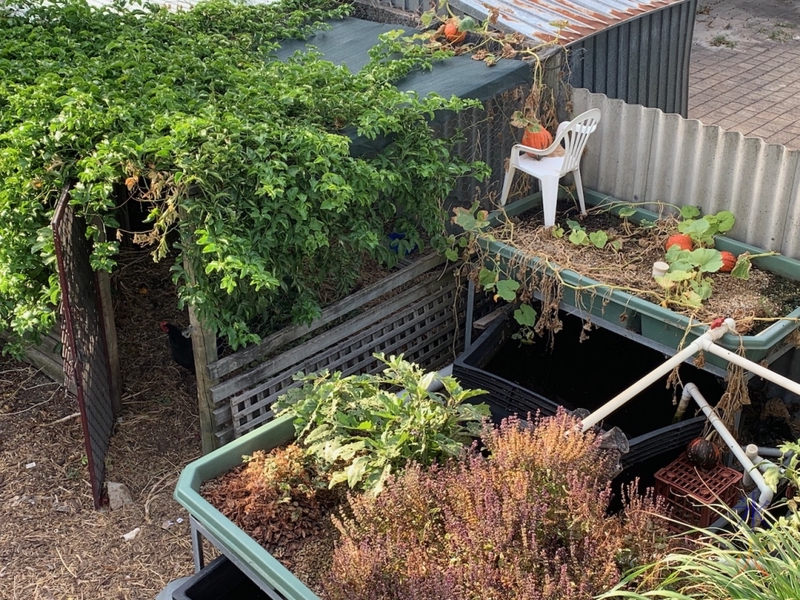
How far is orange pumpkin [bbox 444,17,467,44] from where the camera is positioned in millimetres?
5180

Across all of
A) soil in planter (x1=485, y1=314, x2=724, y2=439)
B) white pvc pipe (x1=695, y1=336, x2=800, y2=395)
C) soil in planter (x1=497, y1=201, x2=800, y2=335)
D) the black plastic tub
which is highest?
white pvc pipe (x1=695, y1=336, x2=800, y2=395)

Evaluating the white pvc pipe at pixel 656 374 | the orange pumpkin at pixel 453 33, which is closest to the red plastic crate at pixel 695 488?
the white pvc pipe at pixel 656 374

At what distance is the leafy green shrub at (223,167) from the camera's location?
3682mm

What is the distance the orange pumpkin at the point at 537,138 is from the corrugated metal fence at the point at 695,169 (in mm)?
383

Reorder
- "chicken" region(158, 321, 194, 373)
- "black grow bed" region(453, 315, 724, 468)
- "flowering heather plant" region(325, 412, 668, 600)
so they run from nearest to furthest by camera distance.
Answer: "flowering heather plant" region(325, 412, 668, 600)
"black grow bed" region(453, 315, 724, 468)
"chicken" region(158, 321, 194, 373)

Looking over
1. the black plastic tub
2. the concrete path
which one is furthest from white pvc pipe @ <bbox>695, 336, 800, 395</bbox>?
the concrete path

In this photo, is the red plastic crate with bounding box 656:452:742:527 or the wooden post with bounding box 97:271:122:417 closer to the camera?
the red plastic crate with bounding box 656:452:742:527

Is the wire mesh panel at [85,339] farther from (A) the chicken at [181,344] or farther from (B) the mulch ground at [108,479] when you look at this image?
(A) the chicken at [181,344]

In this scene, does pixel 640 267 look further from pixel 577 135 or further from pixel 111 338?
pixel 111 338

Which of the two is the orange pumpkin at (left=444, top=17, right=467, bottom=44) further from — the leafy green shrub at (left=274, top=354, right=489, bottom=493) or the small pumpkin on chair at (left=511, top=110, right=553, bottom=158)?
the leafy green shrub at (left=274, top=354, right=489, bottom=493)

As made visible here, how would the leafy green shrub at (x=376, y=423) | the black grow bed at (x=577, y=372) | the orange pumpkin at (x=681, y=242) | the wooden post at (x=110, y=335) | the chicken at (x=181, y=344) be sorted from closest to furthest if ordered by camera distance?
the leafy green shrub at (x=376, y=423) → the black grow bed at (x=577, y=372) → the orange pumpkin at (x=681, y=242) → the wooden post at (x=110, y=335) → the chicken at (x=181, y=344)

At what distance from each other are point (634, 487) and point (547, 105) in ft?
9.03

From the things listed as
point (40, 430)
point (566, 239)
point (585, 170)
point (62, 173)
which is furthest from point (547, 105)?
point (40, 430)

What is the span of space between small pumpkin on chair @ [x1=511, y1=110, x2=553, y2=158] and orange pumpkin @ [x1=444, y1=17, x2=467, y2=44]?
0.67m
